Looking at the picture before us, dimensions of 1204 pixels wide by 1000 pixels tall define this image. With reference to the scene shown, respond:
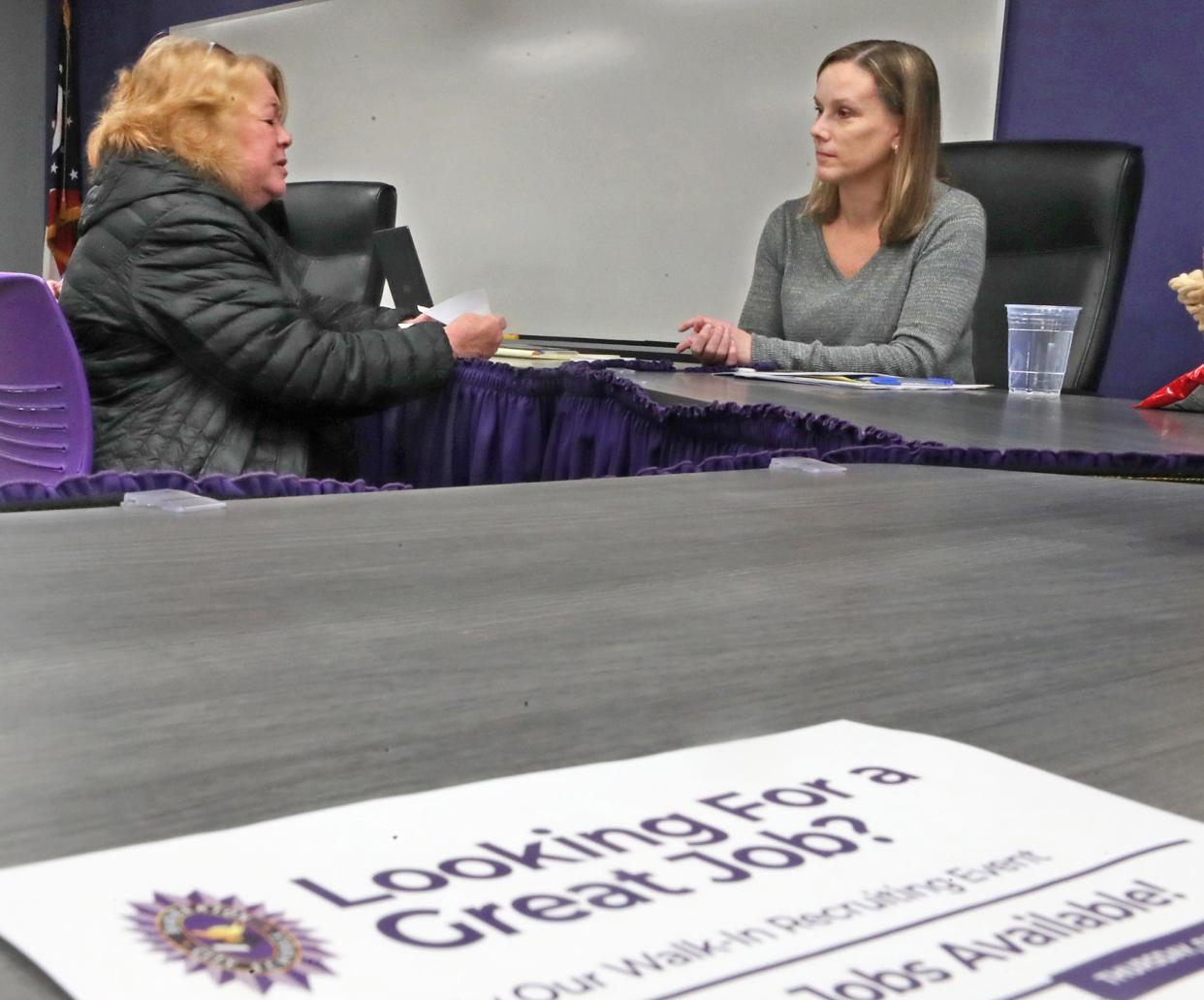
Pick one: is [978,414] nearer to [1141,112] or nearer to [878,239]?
[878,239]

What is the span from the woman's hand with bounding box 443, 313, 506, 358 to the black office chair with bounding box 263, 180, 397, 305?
1225 mm

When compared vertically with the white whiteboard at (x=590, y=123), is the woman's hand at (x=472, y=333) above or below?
below

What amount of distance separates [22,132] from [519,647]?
20.1 feet

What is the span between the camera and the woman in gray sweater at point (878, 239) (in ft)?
6.76

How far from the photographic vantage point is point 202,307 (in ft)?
5.39

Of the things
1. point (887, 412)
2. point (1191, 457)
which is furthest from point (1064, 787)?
point (887, 412)

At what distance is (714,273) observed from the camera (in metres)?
3.57

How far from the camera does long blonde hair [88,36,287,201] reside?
1.72 m

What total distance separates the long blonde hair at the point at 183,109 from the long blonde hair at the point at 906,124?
98 cm

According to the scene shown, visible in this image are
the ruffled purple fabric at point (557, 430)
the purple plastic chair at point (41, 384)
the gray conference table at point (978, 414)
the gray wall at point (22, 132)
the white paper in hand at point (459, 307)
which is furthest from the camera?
the gray wall at point (22, 132)

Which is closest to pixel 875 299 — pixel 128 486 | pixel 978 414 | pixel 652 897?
pixel 978 414

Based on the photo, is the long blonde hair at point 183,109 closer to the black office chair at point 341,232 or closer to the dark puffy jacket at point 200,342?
the dark puffy jacket at point 200,342

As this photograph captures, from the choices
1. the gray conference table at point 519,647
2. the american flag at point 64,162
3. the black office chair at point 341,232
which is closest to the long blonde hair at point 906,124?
the black office chair at point 341,232

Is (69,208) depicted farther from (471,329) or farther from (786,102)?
(471,329)
